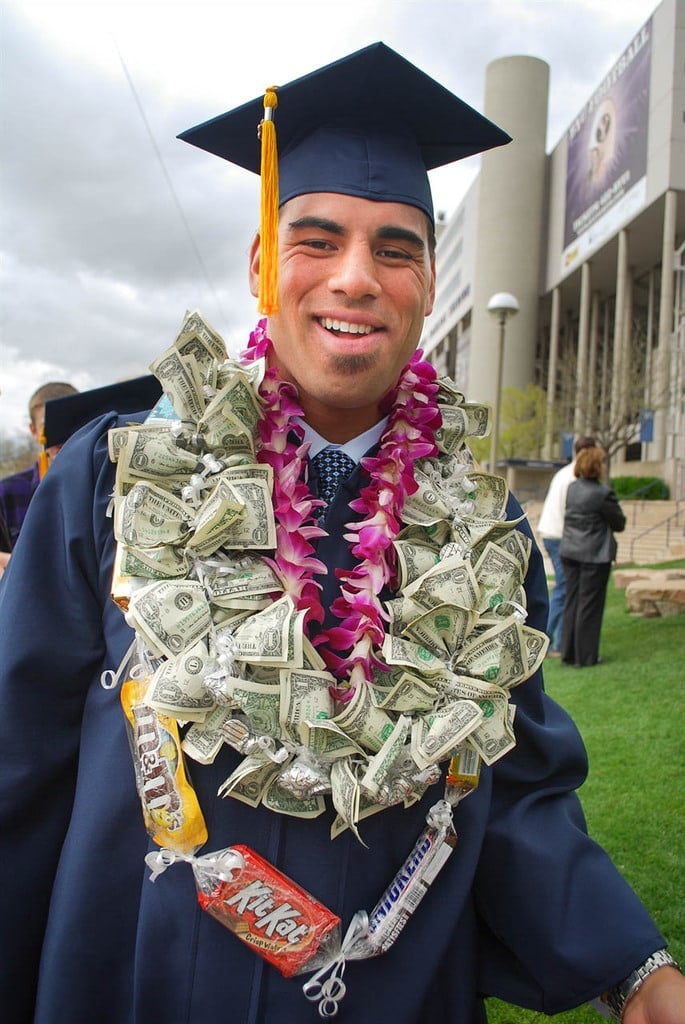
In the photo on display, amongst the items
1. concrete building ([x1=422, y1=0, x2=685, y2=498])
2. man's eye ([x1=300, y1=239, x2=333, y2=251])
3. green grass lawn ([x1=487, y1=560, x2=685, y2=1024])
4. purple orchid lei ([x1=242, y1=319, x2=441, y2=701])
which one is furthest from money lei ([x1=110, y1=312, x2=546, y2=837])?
concrete building ([x1=422, y1=0, x2=685, y2=498])

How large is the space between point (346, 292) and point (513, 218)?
45870 millimetres

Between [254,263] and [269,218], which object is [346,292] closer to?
[269,218]

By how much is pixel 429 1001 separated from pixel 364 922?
33cm

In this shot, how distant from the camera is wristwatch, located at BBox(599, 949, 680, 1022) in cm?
150

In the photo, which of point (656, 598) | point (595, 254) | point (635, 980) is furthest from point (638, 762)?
point (595, 254)

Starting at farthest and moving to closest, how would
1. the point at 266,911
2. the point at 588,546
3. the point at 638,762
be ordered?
the point at 588,546
the point at 638,762
the point at 266,911

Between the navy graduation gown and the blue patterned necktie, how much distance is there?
0.34 ft

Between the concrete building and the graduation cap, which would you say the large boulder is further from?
the concrete building

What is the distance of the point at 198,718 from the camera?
140cm

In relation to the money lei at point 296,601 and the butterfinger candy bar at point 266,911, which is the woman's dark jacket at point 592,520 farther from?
the butterfinger candy bar at point 266,911

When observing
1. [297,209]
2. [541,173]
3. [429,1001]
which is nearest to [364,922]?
[429,1001]

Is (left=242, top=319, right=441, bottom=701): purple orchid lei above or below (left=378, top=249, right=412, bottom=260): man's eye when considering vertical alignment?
below

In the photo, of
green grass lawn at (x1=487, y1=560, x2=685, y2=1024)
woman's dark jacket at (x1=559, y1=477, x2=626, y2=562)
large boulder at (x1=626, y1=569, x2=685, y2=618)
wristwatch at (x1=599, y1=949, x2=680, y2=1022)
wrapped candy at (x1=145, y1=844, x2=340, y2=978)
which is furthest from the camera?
large boulder at (x1=626, y1=569, x2=685, y2=618)

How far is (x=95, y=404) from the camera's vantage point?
1925mm
